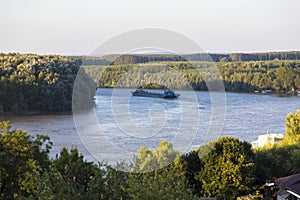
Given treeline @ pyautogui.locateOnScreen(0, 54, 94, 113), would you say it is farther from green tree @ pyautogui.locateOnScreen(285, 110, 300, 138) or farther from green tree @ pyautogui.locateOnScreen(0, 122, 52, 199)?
green tree @ pyautogui.locateOnScreen(0, 122, 52, 199)

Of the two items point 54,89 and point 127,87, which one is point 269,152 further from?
point 54,89

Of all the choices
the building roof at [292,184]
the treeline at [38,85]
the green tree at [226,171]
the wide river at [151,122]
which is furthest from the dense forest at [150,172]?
the treeline at [38,85]

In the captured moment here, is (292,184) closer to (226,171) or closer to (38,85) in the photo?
(226,171)

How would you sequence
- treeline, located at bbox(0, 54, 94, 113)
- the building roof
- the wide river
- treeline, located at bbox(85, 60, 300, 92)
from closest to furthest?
the building roof, the wide river, treeline, located at bbox(85, 60, 300, 92), treeline, located at bbox(0, 54, 94, 113)

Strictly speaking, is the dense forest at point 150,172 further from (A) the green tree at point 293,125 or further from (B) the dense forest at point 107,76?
(A) the green tree at point 293,125

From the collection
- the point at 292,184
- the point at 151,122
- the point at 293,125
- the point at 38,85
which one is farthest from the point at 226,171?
the point at 38,85

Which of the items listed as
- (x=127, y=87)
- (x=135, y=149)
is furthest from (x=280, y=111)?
(x=135, y=149)

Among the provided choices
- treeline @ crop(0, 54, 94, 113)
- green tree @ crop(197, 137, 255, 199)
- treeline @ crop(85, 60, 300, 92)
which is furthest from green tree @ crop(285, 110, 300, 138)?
treeline @ crop(0, 54, 94, 113)
